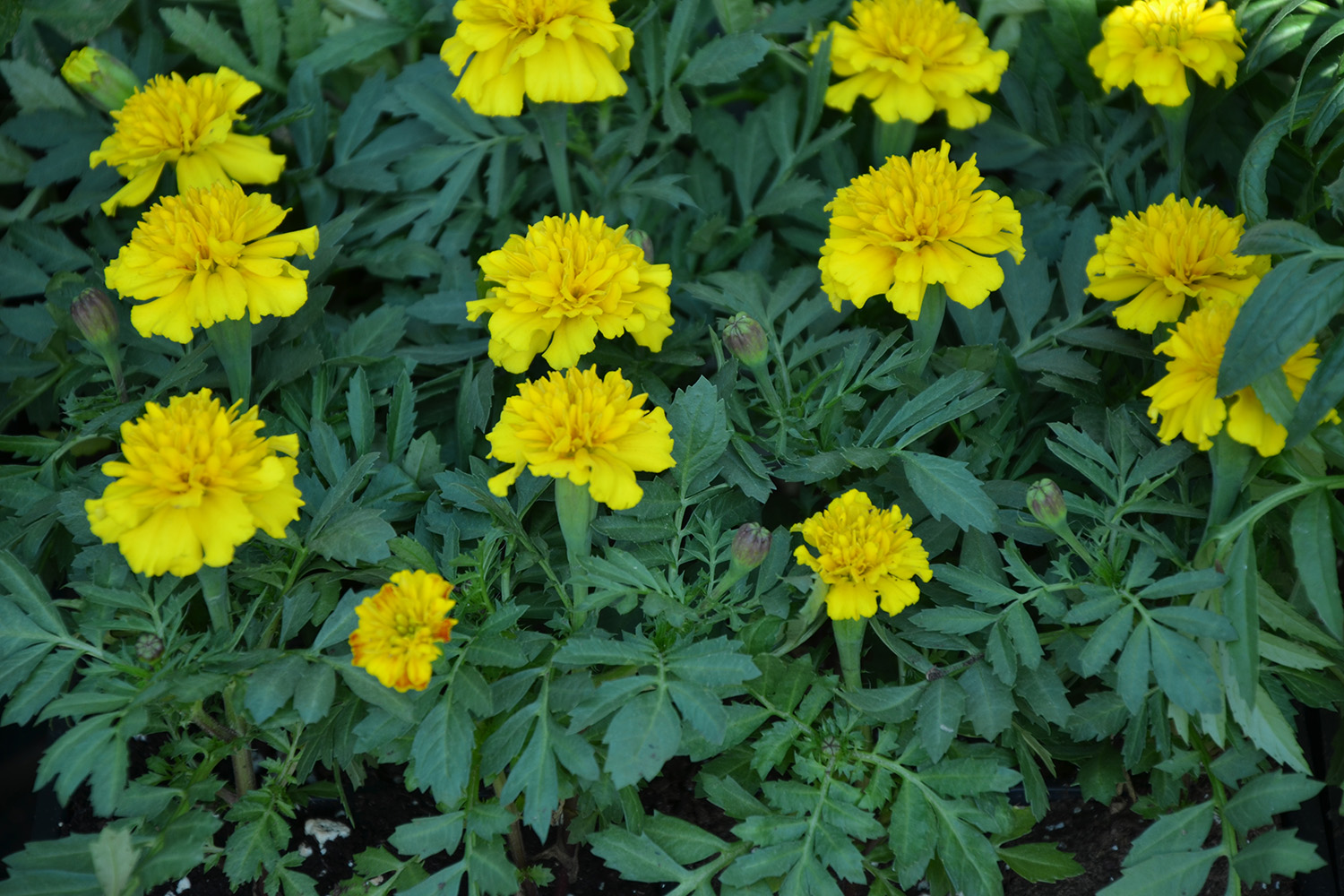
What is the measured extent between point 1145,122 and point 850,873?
32.1 inches

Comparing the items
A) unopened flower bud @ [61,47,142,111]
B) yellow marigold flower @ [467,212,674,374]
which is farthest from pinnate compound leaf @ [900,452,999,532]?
unopened flower bud @ [61,47,142,111]

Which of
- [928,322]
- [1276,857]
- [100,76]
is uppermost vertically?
[100,76]

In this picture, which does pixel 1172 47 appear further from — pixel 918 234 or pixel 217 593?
pixel 217 593

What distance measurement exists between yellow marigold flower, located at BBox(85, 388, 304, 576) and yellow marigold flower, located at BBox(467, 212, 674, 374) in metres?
0.20

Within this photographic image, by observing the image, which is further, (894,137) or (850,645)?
(894,137)

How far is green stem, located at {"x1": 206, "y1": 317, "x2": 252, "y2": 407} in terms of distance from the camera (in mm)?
870

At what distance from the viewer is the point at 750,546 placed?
2.44 ft

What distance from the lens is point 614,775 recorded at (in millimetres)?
681

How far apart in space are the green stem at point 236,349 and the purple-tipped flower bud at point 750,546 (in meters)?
0.41

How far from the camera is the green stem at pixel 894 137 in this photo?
108 cm

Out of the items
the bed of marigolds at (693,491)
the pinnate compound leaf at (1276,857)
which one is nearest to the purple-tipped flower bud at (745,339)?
the bed of marigolds at (693,491)

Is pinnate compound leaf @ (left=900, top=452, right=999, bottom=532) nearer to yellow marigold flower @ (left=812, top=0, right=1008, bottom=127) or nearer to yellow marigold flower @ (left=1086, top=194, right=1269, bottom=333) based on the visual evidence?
yellow marigold flower @ (left=1086, top=194, right=1269, bottom=333)

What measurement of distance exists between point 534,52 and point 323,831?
→ 642mm

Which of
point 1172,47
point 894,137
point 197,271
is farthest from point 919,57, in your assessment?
point 197,271
